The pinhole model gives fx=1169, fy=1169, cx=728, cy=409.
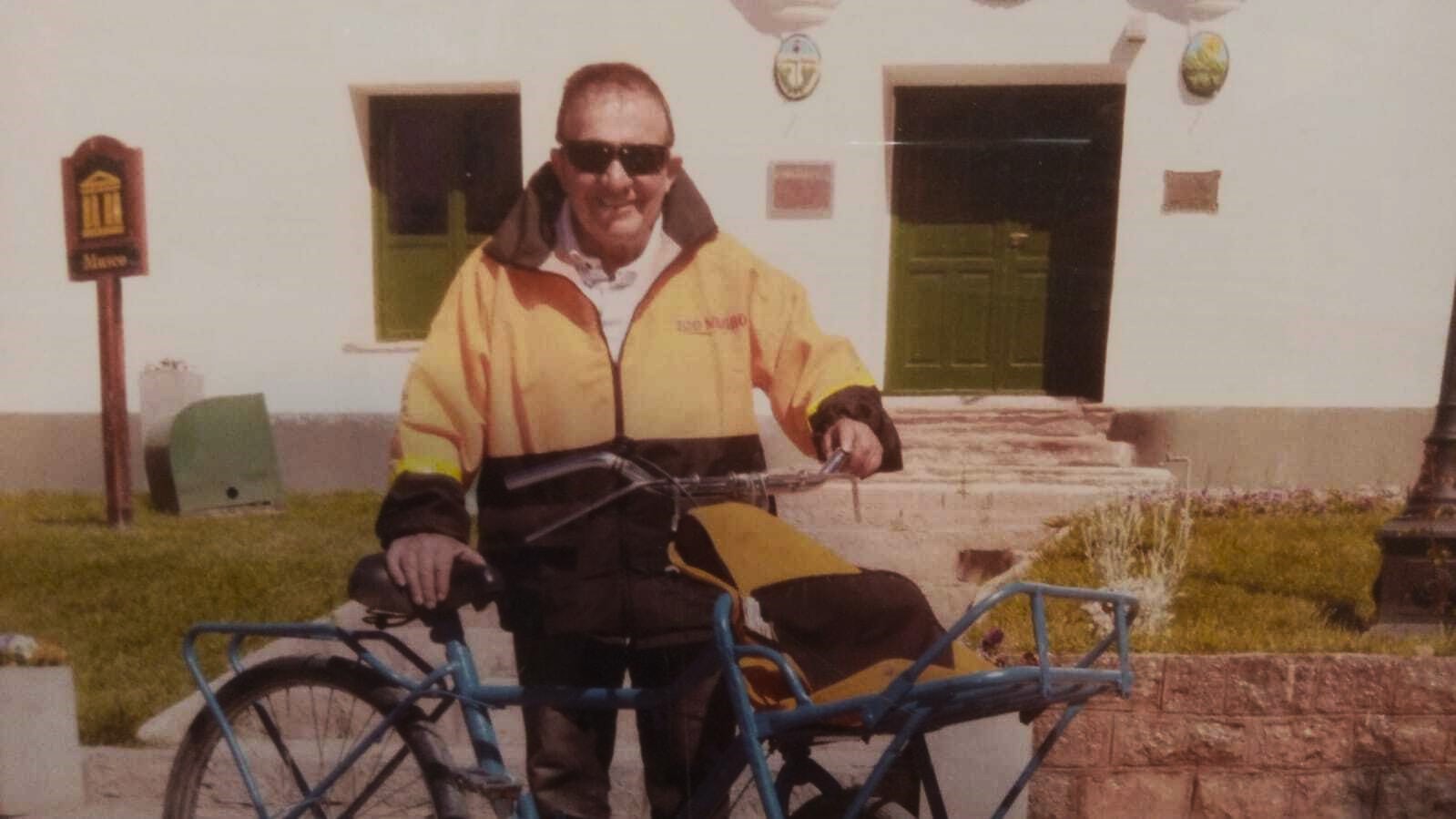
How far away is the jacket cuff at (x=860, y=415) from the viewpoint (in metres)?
2.21

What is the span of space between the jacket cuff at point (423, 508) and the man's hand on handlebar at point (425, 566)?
2.2 inches

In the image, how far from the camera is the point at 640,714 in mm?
2209

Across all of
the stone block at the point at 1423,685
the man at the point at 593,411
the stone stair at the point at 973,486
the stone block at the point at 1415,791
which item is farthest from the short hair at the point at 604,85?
the stone block at the point at 1415,791

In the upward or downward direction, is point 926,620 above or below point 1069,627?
above

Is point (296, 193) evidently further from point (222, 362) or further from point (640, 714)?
point (640, 714)

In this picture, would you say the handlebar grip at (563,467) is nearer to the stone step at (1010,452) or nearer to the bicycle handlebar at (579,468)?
the bicycle handlebar at (579,468)

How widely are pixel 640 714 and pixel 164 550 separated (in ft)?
4.77

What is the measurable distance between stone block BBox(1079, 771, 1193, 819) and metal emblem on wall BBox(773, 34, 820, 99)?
1886 mm

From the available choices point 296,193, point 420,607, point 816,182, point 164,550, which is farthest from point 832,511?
point 164,550

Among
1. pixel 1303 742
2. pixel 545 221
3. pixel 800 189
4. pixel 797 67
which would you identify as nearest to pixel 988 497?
pixel 800 189

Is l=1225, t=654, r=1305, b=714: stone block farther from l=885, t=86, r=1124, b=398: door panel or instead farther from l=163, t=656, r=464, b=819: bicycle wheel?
l=163, t=656, r=464, b=819: bicycle wheel

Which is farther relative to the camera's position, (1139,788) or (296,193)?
(1139,788)

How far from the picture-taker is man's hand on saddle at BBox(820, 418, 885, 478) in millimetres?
2092

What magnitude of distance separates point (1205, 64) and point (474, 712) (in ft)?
7.02
